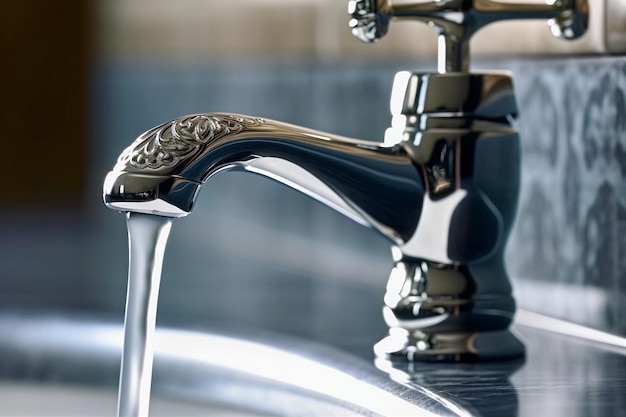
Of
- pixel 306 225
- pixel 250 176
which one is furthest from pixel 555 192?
pixel 250 176

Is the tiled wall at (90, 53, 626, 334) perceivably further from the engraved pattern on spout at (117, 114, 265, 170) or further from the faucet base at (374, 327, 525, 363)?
the engraved pattern on spout at (117, 114, 265, 170)

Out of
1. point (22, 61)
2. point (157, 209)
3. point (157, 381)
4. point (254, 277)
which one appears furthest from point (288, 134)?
point (22, 61)

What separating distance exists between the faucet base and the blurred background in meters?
0.06

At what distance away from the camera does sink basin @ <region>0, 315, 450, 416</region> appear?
549 mm

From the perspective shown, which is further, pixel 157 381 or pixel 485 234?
pixel 157 381

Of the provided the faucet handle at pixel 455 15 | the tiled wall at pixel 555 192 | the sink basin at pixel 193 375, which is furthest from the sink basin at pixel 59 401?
the faucet handle at pixel 455 15

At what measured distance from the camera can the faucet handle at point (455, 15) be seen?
22.1 inches

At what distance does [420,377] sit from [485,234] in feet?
0.29

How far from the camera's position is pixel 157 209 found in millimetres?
472

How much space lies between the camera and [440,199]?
0.56 m

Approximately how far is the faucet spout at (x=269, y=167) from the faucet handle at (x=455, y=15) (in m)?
0.06

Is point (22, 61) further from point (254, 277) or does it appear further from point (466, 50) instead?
point (466, 50)

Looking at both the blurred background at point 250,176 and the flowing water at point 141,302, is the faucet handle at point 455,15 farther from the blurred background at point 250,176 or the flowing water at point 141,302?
the flowing water at point 141,302

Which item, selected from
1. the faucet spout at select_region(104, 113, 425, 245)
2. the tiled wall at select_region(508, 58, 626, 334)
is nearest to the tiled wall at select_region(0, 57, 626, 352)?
the tiled wall at select_region(508, 58, 626, 334)
